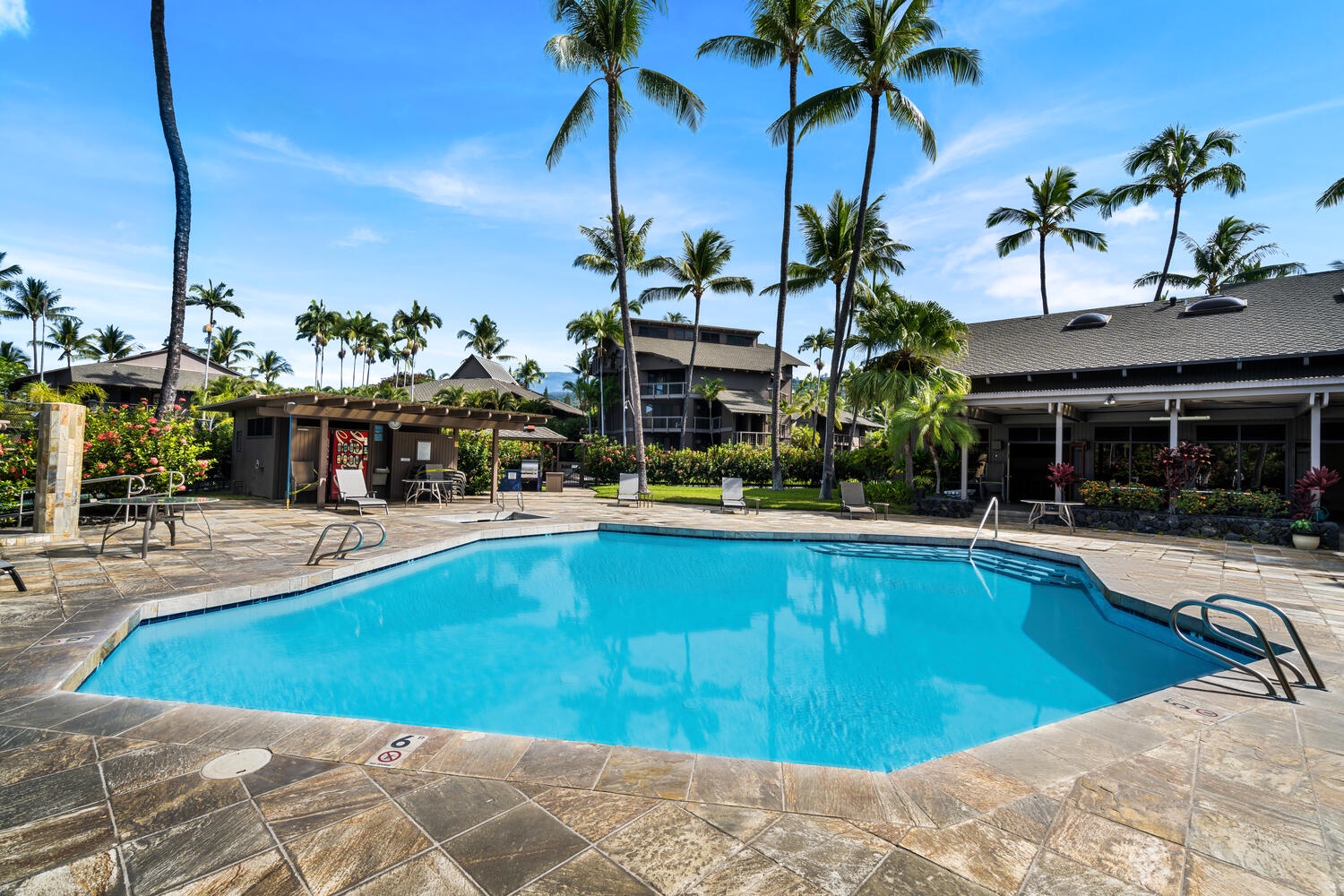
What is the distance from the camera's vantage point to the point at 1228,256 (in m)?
27.8

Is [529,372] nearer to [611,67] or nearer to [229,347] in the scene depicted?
[229,347]

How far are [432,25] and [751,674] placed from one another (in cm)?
1257

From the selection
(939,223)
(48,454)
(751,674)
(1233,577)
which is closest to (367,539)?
(48,454)

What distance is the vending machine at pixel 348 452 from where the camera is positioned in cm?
1599

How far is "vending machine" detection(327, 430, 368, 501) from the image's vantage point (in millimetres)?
15992

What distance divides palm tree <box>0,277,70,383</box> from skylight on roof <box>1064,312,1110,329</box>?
68.1 m

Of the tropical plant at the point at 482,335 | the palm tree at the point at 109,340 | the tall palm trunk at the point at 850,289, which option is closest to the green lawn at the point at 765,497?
the tall palm trunk at the point at 850,289

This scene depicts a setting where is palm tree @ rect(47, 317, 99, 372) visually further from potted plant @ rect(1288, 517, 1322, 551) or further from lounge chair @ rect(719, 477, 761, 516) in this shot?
potted plant @ rect(1288, 517, 1322, 551)

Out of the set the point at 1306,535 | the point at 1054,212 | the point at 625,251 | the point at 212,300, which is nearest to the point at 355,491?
the point at 625,251

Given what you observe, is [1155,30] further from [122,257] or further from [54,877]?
[122,257]

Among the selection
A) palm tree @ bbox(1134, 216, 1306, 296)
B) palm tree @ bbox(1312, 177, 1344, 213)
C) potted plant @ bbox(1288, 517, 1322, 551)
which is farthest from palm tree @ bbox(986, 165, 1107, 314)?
potted plant @ bbox(1288, 517, 1322, 551)

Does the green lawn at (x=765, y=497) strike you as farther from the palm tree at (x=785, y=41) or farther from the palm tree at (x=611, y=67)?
the palm tree at (x=785, y=41)

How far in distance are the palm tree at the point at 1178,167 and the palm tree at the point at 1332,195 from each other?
6.03 meters

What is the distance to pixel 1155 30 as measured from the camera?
34.7ft
